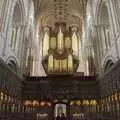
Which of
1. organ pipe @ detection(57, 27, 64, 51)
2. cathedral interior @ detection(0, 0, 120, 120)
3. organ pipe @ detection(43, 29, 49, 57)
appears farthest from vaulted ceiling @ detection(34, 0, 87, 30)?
organ pipe @ detection(57, 27, 64, 51)

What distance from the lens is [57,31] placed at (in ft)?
94.5

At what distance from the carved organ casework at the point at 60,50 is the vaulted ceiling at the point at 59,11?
111 centimetres

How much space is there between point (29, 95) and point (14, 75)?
322cm

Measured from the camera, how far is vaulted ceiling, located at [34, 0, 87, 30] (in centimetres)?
2636

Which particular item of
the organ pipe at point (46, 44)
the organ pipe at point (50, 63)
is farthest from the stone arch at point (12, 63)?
the organ pipe at point (46, 44)

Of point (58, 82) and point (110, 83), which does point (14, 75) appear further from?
point (110, 83)

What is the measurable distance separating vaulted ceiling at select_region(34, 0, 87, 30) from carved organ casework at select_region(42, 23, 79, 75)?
1.11 m

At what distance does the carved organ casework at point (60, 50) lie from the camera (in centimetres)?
2212

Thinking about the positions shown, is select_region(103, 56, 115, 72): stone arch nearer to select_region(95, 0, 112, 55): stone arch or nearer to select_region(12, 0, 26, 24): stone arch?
select_region(95, 0, 112, 55): stone arch

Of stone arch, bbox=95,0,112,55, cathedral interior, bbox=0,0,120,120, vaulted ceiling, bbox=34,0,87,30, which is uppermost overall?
vaulted ceiling, bbox=34,0,87,30

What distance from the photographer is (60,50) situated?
81.5ft

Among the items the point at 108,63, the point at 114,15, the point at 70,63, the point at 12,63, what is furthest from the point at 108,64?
the point at 12,63

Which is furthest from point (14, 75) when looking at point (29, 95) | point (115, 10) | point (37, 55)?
point (37, 55)

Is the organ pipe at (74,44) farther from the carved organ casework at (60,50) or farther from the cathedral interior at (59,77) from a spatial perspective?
the cathedral interior at (59,77)
